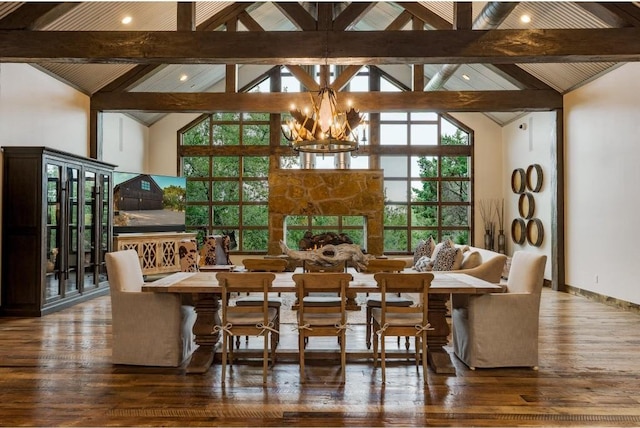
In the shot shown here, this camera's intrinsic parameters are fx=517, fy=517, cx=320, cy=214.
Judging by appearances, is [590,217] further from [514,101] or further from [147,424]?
[147,424]

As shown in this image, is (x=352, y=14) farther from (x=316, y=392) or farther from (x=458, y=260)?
(x=316, y=392)

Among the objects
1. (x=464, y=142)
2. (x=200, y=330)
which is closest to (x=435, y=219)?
(x=464, y=142)

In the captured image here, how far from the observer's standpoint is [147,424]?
2.99 metres

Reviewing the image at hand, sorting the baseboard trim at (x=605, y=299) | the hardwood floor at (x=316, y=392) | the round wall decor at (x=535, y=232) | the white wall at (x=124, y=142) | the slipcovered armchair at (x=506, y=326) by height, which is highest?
the white wall at (x=124, y=142)

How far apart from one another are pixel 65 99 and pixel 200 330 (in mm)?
5440

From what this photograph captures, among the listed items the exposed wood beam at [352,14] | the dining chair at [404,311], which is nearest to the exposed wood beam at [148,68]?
the exposed wood beam at [352,14]

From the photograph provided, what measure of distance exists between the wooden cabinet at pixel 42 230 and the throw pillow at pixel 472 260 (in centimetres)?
519

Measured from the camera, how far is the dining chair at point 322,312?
3711mm

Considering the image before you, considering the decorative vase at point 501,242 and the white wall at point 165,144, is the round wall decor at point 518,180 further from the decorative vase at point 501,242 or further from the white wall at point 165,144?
the white wall at point 165,144

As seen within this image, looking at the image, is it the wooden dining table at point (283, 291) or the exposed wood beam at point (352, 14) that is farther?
the exposed wood beam at point (352, 14)

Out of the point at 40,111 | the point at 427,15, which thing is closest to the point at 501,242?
the point at 427,15

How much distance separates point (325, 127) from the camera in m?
Answer: 5.40

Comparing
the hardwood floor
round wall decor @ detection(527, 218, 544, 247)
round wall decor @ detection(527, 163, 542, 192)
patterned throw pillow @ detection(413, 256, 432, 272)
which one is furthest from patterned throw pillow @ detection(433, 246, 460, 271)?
round wall decor @ detection(527, 163, 542, 192)

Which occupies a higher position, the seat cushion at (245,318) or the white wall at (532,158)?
the white wall at (532,158)
